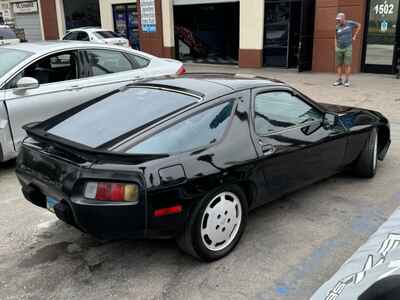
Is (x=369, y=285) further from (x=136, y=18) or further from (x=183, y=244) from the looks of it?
(x=136, y=18)

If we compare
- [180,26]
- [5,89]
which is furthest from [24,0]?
[5,89]

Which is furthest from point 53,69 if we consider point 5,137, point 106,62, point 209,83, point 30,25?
point 30,25

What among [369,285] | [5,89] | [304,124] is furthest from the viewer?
[5,89]

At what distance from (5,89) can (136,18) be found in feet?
49.8

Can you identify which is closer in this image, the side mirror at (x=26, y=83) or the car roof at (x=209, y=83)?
the car roof at (x=209, y=83)

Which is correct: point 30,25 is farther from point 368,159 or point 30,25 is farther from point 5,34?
point 368,159

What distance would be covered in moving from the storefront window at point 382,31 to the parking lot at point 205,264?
9194 millimetres

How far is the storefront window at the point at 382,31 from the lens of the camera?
1252 cm

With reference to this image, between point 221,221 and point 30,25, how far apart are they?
2577cm

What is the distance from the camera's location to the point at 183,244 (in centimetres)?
323

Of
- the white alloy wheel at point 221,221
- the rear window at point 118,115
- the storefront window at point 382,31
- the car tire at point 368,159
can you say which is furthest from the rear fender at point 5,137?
the storefront window at point 382,31

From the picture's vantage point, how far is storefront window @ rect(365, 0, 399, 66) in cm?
1252

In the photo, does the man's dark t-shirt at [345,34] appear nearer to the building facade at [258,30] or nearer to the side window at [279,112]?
the building facade at [258,30]

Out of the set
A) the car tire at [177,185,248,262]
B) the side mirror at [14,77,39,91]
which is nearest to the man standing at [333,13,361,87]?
the side mirror at [14,77,39,91]
